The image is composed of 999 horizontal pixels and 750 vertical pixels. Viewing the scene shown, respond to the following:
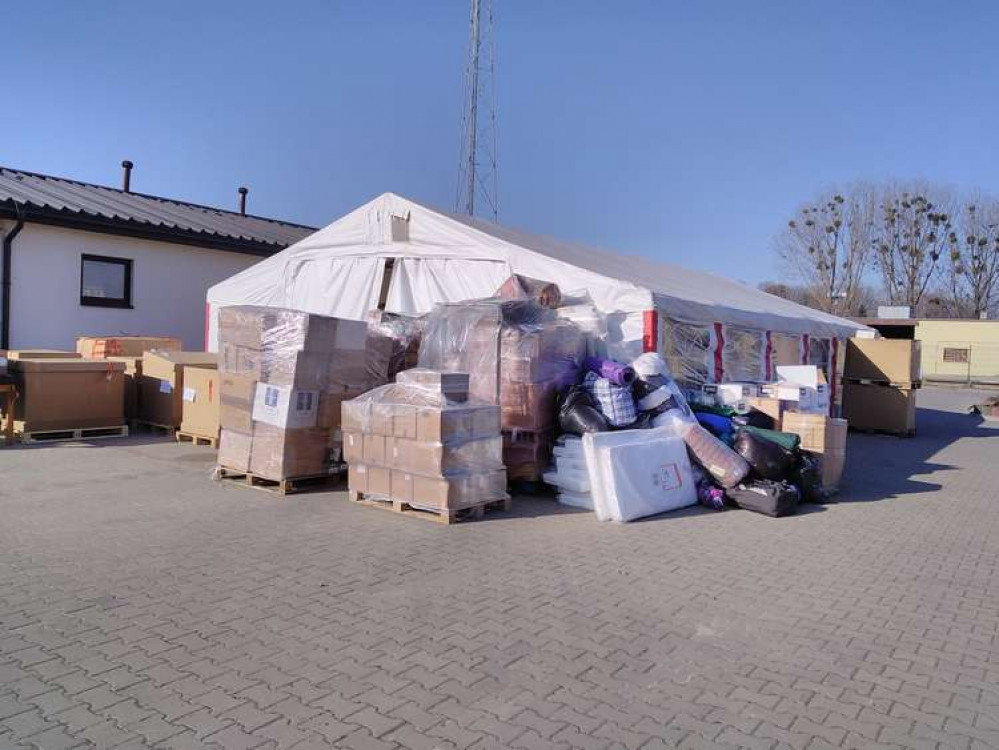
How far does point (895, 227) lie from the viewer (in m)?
47.5

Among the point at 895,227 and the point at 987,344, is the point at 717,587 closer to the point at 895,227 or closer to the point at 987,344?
the point at 987,344

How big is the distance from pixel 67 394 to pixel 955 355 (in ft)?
149

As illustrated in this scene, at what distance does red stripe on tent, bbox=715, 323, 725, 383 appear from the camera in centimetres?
1130

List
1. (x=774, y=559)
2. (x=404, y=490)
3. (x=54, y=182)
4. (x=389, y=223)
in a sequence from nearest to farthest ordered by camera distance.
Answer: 1. (x=774, y=559)
2. (x=404, y=490)
3. (x=389, y=223)
4. (x=54, y=182)

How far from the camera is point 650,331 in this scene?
9.23 meters

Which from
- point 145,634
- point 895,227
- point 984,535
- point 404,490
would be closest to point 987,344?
point 895,227

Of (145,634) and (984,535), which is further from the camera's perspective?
(984,535)

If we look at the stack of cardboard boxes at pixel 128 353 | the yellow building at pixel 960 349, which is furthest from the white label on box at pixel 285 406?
the yellow building at pixel 960 349

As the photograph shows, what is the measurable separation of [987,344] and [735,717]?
153 feet

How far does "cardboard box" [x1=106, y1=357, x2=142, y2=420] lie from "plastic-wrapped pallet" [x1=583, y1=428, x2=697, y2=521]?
323 inches

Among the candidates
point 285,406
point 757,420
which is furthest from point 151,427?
point 757,420

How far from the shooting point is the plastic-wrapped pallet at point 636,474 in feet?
23.0

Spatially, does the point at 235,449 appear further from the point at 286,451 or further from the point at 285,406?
the point at 285,406

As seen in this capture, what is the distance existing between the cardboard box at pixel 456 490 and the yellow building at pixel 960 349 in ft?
136
